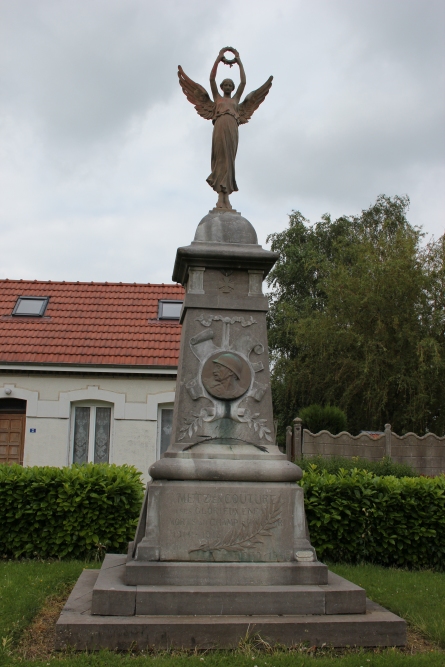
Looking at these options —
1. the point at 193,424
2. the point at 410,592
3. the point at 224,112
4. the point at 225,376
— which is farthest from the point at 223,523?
the point at 224,112

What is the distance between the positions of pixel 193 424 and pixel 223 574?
1.41 m

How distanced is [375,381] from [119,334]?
8663 millimetres

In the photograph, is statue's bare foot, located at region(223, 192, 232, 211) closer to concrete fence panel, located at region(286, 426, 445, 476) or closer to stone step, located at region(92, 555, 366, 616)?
stone step, located at region(92, 555, 366, 616)

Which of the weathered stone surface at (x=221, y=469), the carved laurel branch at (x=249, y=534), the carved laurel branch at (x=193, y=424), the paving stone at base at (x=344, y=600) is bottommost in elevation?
the paving stone at base at (x=344, y=600)

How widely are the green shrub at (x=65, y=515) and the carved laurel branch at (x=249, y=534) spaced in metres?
3.93

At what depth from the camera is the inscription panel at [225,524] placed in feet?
19.0

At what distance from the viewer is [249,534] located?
5.87 m

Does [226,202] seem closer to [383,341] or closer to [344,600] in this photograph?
[344,600]

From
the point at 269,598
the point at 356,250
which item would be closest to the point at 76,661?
the point at 269,598

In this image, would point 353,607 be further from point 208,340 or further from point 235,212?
point 235,212

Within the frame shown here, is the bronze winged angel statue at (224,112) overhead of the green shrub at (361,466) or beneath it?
overhead

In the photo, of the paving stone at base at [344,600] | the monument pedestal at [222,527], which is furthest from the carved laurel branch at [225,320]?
the paving stone at base at [344,600]

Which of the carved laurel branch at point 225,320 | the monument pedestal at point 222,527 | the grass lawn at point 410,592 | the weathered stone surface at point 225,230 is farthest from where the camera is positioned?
the weathered stone surface at point 225,230

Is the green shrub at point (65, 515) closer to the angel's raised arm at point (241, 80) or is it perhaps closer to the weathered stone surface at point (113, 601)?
the weathered stone surface at point (113, 601)
